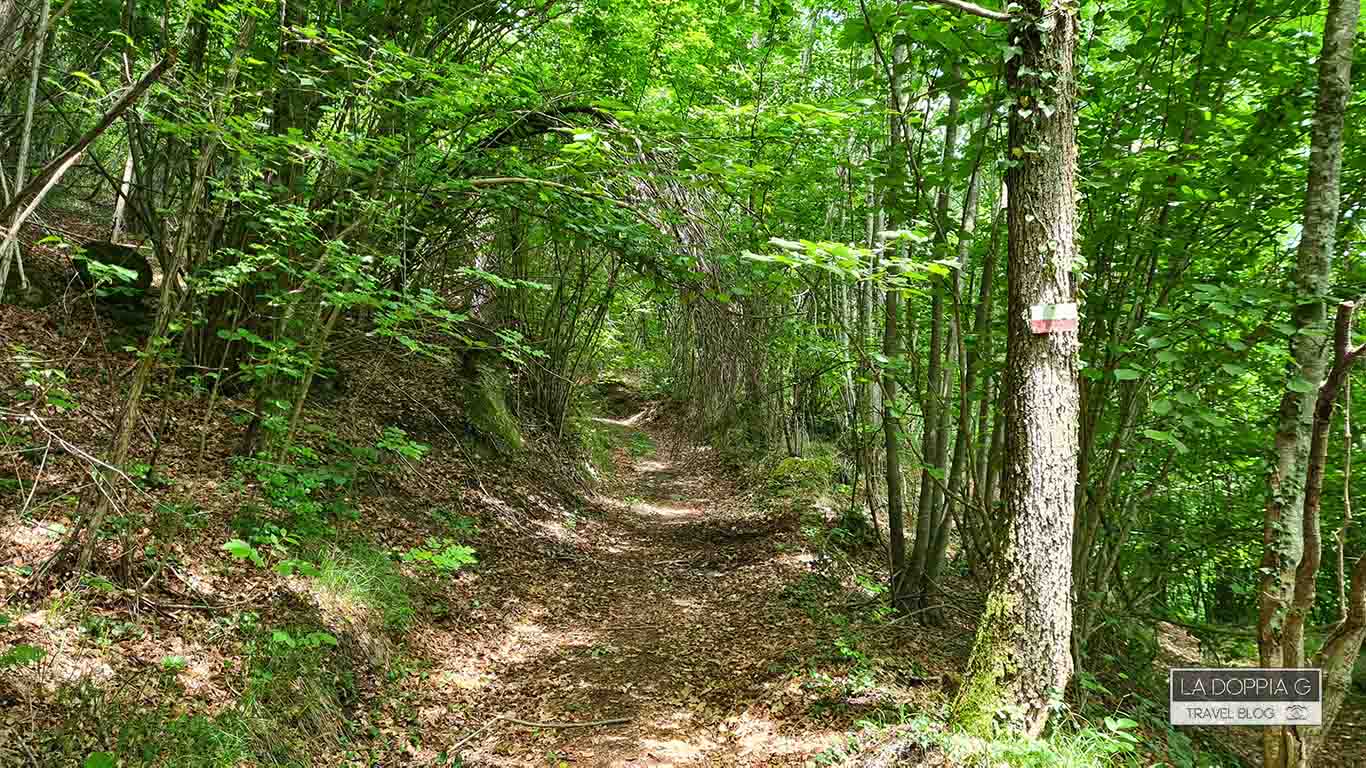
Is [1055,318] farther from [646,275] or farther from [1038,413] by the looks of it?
[646,275]

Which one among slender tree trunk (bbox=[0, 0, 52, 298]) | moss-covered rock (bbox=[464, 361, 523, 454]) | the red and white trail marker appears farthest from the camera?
moss-covered rock (bbox=[464, 361, 523, 454])

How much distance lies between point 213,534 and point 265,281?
2424 mm

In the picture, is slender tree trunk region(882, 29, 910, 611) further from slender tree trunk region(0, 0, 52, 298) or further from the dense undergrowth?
slender tree trunk region(0, 0, 52, 298)

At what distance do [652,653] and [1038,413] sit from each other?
3.43 meters

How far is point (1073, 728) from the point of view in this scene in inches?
136

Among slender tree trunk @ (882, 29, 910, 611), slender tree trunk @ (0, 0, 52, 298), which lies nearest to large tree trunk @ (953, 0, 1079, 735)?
slender tree trunk @ (882, 29, 910, 611)

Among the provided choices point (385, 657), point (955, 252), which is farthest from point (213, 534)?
point (955, 252)

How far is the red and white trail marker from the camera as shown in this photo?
319 cm

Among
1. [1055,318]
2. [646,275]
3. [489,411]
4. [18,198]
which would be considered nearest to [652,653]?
[646,275]

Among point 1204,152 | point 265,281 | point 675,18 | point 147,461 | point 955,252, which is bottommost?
point 147,461

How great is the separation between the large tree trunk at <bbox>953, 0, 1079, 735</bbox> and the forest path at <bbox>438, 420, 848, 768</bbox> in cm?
110

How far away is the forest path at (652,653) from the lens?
3.92 metres

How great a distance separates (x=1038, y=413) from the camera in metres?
3.25

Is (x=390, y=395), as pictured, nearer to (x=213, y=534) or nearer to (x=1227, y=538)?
(x=213, y=534)
